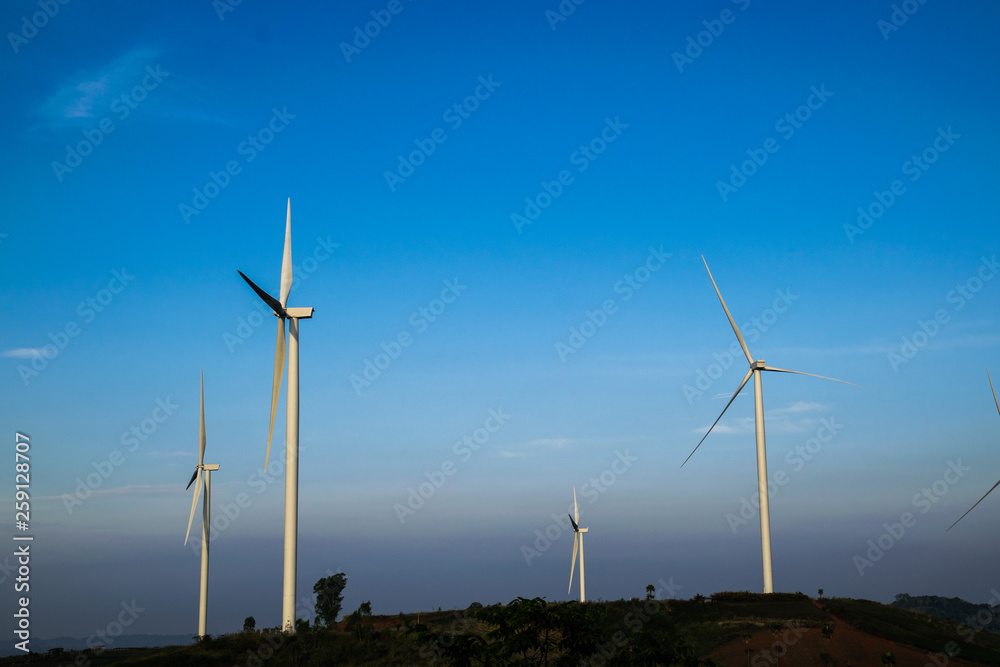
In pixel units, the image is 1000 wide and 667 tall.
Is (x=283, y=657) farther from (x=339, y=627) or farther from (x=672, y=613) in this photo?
(x=672, y=613)

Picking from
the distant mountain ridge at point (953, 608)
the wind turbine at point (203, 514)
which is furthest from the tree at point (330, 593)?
the distant mountain ridge at point (953, 608)

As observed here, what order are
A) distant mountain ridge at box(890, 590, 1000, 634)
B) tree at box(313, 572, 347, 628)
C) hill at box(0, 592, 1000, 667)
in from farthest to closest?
1. distant mountain ridge at box(890, 590, 1000, 634)
2. tree at box(313, 572, 347, 628)
3. hill at box(0, 592, 1000, 667)

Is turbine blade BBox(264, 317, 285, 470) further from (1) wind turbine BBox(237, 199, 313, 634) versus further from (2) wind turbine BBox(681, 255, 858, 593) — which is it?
(2) wind turbine BBox(681, 255, 858, 593)

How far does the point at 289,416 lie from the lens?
4825 centimetres

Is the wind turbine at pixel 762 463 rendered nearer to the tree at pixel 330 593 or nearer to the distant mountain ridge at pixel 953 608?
the tree at pixel 330 593

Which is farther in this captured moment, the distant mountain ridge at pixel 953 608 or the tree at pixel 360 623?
the distant mountain ridge at pixel 953 608

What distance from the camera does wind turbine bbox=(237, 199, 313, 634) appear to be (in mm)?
46406

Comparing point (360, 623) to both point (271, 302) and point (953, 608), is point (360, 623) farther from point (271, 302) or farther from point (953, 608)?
point (953, 608)

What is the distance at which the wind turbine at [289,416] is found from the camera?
46.4m

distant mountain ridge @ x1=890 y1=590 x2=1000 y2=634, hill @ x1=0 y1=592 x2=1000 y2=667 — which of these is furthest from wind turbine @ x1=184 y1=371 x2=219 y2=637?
distant mountain ridge @ x1=890 y1=590 x2=1000 y2=634

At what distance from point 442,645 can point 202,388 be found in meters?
50.7

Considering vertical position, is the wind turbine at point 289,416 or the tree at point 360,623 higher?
the wind turbine at point 289,416

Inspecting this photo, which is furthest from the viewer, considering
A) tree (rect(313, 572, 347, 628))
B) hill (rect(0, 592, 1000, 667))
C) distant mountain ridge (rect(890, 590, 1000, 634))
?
distant mountain ridge (rect(890, 590, 1000, 634))

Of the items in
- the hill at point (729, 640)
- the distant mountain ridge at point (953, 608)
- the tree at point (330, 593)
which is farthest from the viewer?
the distant mountain ridge at point (953, 608)
